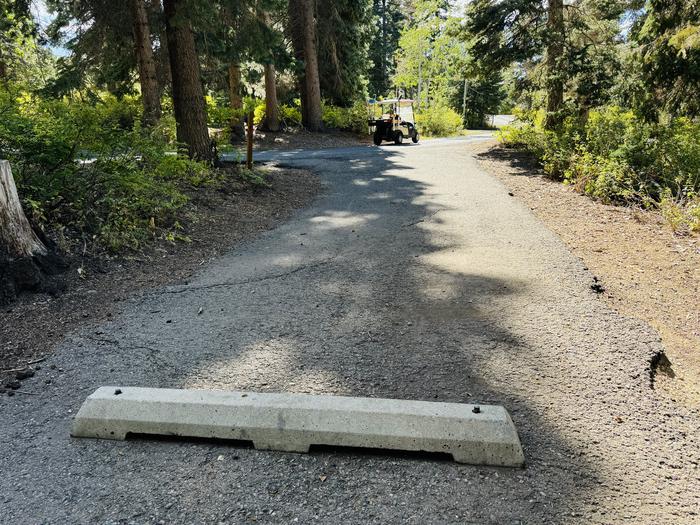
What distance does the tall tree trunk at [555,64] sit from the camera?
13141 mm

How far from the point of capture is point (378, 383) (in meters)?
3.16

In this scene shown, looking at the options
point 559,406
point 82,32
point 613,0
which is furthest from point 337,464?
point 82,32

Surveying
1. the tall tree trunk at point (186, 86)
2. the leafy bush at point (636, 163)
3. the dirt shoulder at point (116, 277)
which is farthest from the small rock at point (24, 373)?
the leafy bush at point (636, 163)

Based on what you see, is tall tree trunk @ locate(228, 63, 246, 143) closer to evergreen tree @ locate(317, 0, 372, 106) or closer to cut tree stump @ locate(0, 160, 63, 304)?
evergreen tree @ locate(317, 0, 372, 106)

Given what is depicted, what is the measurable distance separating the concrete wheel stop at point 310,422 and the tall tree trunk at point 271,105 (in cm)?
2075

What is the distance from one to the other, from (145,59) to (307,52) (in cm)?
894

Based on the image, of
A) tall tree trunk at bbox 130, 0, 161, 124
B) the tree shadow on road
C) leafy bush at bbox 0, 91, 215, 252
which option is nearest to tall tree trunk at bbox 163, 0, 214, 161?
leafy bush at bbox 0, 91, 215, 252

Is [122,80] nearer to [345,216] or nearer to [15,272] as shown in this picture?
[345,216]

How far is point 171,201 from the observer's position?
7105mm

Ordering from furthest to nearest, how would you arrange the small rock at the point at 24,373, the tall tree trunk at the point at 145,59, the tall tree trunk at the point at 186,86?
the tall tree trunk at the point at 145,59
the tall tree trunk at the point at 186,86
the small rock at the point at 24,373

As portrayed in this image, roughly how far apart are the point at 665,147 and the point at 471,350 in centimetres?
792

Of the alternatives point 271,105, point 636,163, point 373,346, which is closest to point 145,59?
point 271,105

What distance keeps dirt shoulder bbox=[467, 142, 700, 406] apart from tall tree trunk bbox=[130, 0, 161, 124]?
1086 cm

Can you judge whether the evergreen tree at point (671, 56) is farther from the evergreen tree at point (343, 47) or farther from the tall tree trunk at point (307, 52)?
the evergreen tree at point (343, 47)
